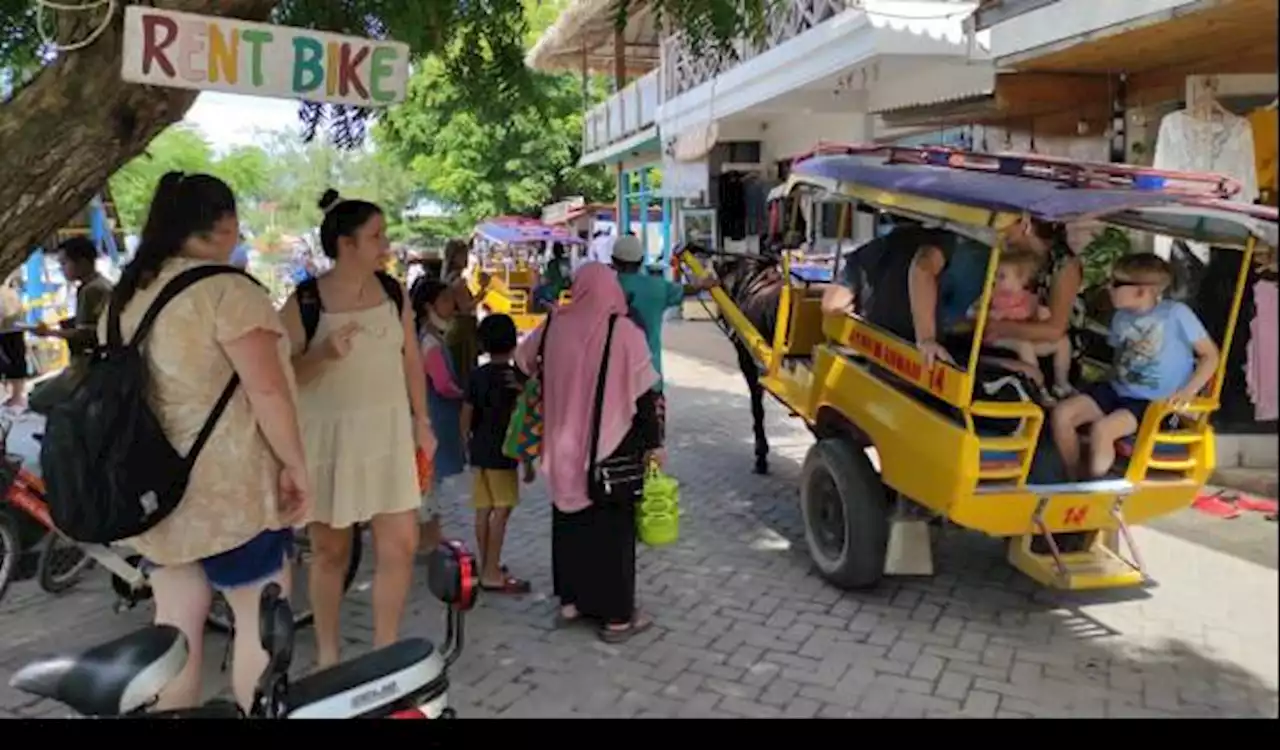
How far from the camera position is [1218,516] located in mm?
4586

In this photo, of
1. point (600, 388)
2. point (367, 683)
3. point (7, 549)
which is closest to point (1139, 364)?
point (600, 388)

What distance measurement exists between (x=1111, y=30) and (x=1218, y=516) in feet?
9.14

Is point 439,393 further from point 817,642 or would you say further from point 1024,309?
point 1024,309

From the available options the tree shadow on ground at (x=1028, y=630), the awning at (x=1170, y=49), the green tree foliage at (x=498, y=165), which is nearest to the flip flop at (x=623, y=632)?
the tree shadow on ground at (x=1028, y=630)

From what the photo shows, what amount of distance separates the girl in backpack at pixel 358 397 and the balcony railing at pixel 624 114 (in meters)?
12.6

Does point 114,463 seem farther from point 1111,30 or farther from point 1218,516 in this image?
point 1111,30

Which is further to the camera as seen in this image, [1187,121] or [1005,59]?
[1005,59]

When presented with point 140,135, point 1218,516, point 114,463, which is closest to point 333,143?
point 140,135

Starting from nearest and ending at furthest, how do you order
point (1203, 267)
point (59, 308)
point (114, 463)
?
point (114, 463), point (1203, 267), point (59, 308)

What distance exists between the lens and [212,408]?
2830 mm

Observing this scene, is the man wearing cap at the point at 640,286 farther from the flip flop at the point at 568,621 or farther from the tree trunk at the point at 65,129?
the tree trunk at the point at 65,129

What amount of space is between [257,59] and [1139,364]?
135 inches

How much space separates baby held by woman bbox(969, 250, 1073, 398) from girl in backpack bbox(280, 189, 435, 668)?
8.26 feet

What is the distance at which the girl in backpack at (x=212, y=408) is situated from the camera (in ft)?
9.14
